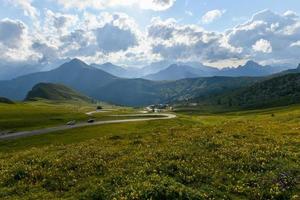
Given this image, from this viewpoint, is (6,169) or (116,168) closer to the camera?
(116,168)

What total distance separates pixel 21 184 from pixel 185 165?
13502mm

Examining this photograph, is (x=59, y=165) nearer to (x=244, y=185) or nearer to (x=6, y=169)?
(x=6, y=169)

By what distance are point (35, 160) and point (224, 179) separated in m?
19.0

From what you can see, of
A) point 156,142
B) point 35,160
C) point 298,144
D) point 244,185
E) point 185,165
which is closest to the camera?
point 244,185

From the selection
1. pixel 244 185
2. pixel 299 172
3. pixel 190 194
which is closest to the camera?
pixel 190 194

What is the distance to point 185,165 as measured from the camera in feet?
103

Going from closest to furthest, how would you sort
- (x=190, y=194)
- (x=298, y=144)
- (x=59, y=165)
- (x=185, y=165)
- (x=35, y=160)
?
1. (x=190, y=194)
2. (x=185, y=165)
3. (x=59, y=165)
4. (x=35, y=160)
5. (x=298, y=144)

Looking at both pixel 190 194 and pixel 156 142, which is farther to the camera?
pixel 156 142

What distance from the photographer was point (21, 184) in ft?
98.8

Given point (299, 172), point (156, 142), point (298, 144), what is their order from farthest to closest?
1. point (156, 142)
2. point (298, 144)
3. point (299, 172)

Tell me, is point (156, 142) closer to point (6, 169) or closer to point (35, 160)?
point (35, 160)

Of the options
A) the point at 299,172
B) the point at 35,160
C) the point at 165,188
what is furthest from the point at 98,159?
the point at 299,172

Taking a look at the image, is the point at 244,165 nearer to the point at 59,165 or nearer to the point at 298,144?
the point at 298,144

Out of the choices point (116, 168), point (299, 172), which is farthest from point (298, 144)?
point (116, 168)
